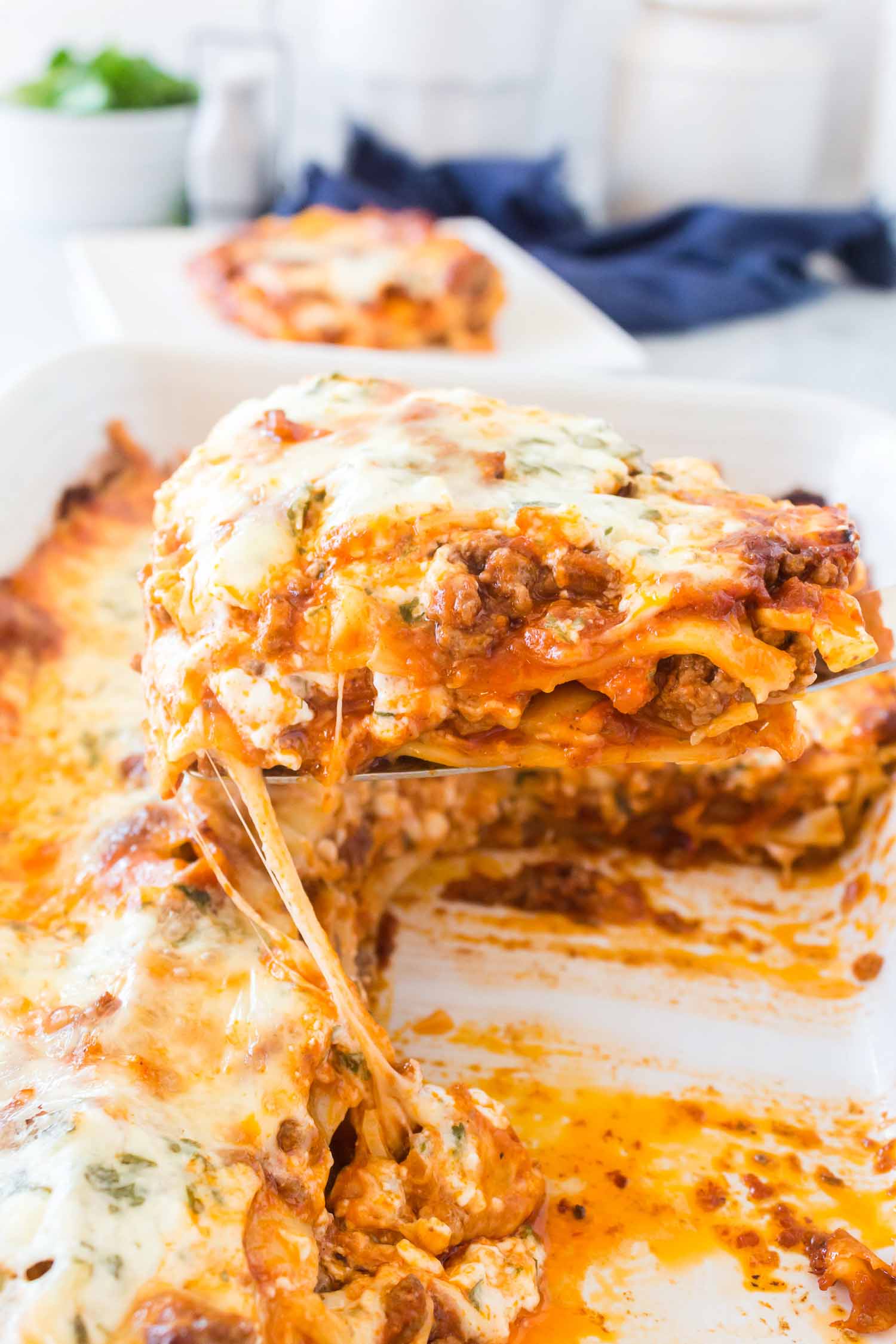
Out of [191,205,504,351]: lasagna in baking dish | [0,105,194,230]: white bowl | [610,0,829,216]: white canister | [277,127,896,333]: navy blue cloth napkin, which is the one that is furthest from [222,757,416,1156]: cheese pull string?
[610,0,829,216]: white canister

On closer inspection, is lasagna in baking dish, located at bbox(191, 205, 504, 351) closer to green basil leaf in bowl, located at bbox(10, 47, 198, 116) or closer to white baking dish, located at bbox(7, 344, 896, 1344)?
white baking dish, located at bbox(7, 344, 896, 1344)

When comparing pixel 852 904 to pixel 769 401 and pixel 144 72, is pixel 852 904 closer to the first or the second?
pixel 769 401

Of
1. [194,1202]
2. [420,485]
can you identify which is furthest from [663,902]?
[194,1202]

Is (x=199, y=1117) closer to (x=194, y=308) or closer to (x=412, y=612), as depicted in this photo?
(x=412, y=612)

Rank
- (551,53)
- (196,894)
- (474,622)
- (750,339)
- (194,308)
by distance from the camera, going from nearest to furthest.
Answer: (474,622) < (196,894) < (194,308) < (750,339) < (551,53)

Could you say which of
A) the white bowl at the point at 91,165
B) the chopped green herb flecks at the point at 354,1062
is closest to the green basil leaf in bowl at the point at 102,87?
the white bowl at the point at 91,165

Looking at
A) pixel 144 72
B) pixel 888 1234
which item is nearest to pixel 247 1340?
pixel 888 1234
